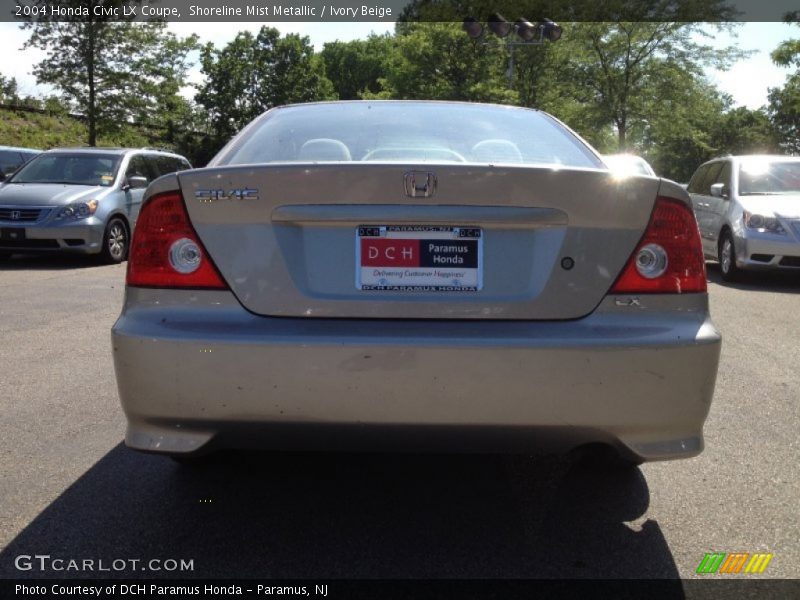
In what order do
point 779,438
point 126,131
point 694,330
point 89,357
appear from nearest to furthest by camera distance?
point 694,330, point 779,438, point 89,357, point 126,131

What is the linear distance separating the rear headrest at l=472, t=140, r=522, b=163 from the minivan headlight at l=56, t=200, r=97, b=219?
8897 mm

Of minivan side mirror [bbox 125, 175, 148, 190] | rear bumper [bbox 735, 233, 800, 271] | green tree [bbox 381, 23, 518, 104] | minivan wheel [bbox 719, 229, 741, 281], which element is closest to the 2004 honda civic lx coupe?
rear bumper [bbox 735, 233, 800, 271]

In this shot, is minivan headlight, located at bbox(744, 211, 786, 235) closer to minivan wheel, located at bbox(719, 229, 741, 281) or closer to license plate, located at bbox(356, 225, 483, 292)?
minivan wheel, located at bbox(719, 229, 741, 281)

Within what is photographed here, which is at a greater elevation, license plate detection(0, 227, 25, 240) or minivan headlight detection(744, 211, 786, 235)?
minivan headlight detection(744, 211, 786, 235)

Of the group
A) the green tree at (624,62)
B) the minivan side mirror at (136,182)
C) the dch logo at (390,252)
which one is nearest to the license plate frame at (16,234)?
the minivan side mirror at (136,182)

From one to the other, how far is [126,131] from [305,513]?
88.6 feet

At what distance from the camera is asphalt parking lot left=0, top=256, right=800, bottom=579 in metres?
2.73

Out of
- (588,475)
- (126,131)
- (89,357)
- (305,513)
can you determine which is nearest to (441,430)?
(305,513)

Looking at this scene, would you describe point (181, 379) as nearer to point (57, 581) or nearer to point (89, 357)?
point (57, 581)

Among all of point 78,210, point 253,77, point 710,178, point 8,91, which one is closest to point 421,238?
point 78,210

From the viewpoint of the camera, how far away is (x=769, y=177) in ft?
37.7

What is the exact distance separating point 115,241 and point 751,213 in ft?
26.8

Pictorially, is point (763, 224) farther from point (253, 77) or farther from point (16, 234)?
point (253, 77)

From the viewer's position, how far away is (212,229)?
8.96 ft
